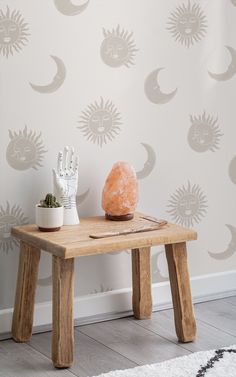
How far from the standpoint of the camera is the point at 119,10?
10.0ft

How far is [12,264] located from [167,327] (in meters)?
0.69

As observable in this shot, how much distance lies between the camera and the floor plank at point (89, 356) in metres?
2.66

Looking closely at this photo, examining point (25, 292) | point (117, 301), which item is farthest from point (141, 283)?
point (25, 292)

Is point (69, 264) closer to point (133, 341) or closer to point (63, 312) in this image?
point (63, 312)

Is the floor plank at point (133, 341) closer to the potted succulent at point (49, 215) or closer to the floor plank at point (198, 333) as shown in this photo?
the floor plank at point (198, 333)

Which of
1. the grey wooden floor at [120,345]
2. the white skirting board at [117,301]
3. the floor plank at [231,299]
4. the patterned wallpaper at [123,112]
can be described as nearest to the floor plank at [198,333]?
the grey wooden floor at [120,345]

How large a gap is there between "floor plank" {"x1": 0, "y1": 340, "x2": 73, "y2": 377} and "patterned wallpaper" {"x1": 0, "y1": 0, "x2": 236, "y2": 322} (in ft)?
0.70

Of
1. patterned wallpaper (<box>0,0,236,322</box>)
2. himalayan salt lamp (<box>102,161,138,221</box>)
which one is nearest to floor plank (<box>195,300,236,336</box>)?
patterned wallpaper (<box>0,0,236,322</box>)

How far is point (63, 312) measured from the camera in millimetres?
2633

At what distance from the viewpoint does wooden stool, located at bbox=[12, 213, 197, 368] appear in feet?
8.64

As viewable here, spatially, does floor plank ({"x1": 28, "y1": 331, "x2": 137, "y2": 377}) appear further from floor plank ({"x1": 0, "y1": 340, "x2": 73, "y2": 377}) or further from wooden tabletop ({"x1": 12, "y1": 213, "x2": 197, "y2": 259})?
wooden tabletop ({"x1": 12, "y1": 213, "x2": 197, "y2": 259})

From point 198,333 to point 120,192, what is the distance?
2.13 feet

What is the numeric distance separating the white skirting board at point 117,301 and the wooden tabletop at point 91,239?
365 mm

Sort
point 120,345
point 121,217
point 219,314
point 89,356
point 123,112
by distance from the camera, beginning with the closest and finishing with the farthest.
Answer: point 89,356 → point 120,345 → point 121,217 → point 123,112 → point 219,314
